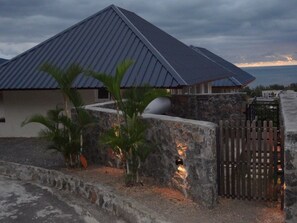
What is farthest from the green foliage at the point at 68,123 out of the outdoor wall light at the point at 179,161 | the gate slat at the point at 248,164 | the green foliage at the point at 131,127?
the gate slat at the point at 248,164

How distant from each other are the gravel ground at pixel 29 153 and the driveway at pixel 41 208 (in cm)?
115

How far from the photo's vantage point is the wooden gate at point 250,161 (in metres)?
7.00

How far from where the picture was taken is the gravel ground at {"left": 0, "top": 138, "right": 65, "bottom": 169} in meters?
11.6

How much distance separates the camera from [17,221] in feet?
26.4

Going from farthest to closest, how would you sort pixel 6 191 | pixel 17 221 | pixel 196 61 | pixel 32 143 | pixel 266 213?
pixel 196 61, pixel 32 143, pixel 6 191, pixel 17 221, pixel 266 213

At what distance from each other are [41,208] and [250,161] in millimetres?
4657

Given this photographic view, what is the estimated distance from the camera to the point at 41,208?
878 cm

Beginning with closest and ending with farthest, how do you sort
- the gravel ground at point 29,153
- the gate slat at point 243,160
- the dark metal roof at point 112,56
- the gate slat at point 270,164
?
the gate slat at point 270,164, the gate slat at point 243,160, the gravel ground at point 29,153, the dark metal roof at point 112,56

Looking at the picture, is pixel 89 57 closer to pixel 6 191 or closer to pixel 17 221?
pixel 6 191

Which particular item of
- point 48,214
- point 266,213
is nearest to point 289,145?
point 266,213

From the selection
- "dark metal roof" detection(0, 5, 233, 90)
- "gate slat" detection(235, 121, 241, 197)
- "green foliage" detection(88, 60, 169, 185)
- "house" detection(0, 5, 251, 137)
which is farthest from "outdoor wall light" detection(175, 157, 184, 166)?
"house" detection(0, 5, 251, 137)

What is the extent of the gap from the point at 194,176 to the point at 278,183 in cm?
150

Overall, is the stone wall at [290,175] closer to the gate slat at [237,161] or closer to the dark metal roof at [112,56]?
the gate slat at [237,161]

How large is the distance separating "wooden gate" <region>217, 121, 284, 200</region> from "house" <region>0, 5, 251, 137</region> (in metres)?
6.40
